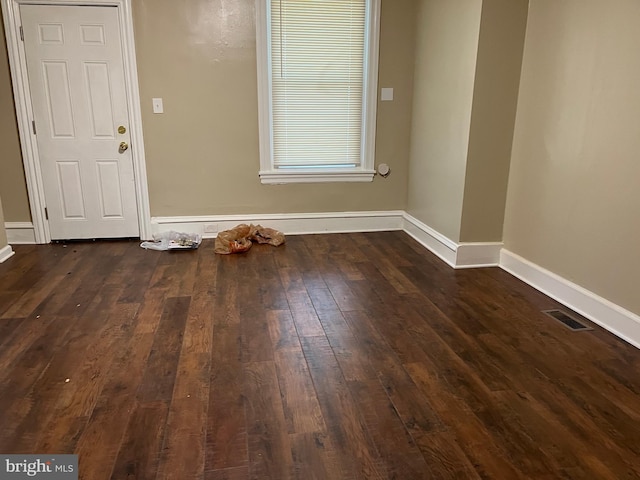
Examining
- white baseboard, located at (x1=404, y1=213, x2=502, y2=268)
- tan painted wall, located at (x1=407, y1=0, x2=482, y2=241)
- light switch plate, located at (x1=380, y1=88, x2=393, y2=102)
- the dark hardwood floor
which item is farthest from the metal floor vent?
light switch plate, located at (x1=380, y1=88, x2=393, y2=102)

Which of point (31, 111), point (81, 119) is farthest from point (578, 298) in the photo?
point (31, 111)

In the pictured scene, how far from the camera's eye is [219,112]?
4.31 m

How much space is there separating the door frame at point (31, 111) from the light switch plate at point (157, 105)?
5.1 inches

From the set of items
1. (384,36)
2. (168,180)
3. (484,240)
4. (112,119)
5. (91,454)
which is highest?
(384,36)

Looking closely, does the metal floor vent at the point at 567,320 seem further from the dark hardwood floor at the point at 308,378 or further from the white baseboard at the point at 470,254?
the white baseboard at the point at 470,254

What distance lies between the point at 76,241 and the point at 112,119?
1159mm

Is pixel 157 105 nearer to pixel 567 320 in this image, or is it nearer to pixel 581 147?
pixel 581 147

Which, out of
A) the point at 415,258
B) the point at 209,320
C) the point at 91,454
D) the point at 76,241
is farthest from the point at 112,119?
the point at 91,454

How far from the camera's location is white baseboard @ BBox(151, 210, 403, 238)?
448 cm

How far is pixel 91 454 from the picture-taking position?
1.75 metres

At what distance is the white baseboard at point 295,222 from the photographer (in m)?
4.48

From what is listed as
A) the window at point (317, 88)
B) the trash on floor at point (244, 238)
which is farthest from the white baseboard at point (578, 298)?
the trash on floor at point (244, 238)

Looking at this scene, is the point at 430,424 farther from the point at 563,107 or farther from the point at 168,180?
the point at 168,180

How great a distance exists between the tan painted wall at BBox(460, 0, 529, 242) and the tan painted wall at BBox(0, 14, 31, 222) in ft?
12.2
